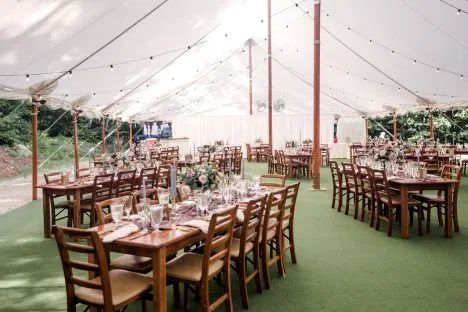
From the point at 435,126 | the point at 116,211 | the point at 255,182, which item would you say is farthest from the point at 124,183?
the point at 435,126

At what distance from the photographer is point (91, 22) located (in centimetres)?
565

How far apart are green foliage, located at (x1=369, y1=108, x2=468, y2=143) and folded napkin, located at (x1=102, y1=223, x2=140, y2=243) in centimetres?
1496

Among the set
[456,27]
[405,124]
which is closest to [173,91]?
[456,27]

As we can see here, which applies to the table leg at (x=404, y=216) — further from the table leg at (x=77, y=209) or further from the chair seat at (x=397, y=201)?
the table leg at (x=77, y=209)

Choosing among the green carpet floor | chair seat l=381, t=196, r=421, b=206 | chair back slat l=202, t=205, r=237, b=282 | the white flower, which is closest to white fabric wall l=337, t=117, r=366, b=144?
the green carpet floor

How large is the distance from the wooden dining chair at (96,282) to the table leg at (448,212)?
13.5ft

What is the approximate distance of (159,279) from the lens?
250cm

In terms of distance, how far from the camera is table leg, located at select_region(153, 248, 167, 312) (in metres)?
2.50

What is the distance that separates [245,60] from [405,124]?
37.1 feet

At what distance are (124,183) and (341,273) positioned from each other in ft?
12.0

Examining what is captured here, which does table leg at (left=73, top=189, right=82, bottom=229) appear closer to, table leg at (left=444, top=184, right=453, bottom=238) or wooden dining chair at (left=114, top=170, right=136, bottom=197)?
wooden dining chair at (left=114, top=170, right=136, bottom=197)

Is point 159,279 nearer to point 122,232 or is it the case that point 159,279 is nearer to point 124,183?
point 122,232

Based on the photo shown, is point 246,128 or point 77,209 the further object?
point 246,128

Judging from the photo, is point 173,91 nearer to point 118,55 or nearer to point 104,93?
point 104,93
